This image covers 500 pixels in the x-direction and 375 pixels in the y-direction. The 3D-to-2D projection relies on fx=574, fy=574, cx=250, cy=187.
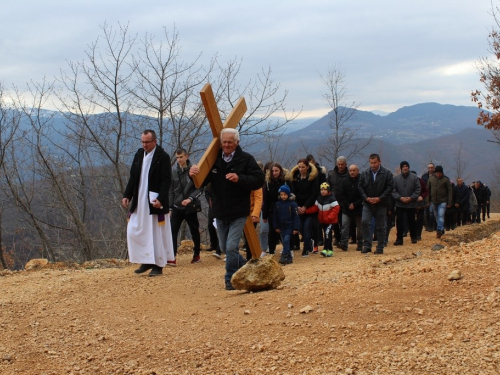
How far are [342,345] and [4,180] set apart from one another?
18682 millimetres

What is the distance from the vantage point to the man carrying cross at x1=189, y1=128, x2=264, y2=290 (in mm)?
7148

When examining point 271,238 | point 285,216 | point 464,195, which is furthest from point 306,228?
point 464,195

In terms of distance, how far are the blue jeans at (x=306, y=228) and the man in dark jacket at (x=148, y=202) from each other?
3.44 meters

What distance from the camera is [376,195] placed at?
37.2 ft

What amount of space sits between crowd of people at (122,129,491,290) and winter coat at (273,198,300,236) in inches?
0.7

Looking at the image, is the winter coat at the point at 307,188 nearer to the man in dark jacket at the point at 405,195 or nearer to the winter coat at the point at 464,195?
the man in dark jacket at the point at 405,195

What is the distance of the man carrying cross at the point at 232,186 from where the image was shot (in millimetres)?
7148

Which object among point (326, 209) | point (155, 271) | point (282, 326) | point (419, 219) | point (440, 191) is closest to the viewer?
point (282, 326)

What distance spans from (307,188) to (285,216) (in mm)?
1083

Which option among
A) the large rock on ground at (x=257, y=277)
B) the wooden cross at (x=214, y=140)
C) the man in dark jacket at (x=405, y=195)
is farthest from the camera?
the man in dark jacket at (x=405, y=195)

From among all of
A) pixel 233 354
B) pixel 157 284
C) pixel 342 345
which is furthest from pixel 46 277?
pixel 342 345

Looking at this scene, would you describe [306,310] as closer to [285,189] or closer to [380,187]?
[285,189]

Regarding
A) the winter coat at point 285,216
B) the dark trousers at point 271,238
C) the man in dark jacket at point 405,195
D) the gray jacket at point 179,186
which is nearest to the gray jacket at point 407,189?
the man in dark jacket at point 405,195

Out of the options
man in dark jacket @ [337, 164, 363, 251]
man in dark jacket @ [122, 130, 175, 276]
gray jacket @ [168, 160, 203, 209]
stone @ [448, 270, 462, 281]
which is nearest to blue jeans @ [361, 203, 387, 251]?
man in dark jacket @ [337, 164, 363, 251]
